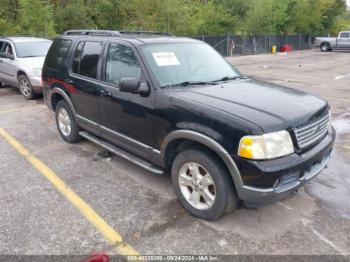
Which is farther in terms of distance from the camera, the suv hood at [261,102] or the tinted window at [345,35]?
the tinted window at [345,35]

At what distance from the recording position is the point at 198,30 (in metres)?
27.3

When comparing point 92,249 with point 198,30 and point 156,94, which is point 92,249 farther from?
point 198,30

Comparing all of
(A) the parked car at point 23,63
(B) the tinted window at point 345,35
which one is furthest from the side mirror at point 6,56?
(B) the tinted window at point 345,35

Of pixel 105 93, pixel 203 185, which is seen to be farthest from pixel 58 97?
pixel 203 185

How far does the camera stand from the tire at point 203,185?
305cm

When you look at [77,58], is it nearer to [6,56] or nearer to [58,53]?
[58,53]

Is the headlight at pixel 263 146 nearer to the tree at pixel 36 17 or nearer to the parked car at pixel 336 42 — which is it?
the tree at pixel 36 17

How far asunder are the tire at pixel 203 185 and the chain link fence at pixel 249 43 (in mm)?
21364

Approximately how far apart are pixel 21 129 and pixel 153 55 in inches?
154

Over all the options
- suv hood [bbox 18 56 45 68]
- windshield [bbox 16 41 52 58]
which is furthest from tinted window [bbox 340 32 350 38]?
suv hood [bbox 18 56 45 68]

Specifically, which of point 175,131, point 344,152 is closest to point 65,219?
point 175,131

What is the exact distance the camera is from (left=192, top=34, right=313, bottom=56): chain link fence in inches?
1016

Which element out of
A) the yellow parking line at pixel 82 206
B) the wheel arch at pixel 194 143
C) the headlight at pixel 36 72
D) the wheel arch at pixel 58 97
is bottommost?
the yellow parking line at pixel 82 206

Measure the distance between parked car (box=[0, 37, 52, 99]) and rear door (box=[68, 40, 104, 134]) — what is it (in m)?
3.89
